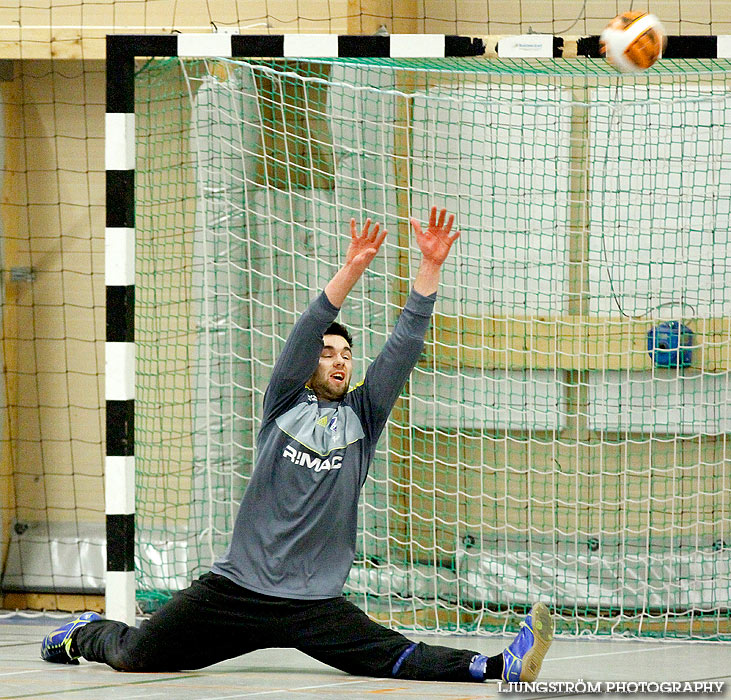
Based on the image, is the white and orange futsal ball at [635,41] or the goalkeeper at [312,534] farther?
the white and orange futsal ball at [635,41]

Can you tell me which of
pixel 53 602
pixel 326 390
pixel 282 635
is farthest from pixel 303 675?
pixel 53 602

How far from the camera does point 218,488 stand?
6695mm

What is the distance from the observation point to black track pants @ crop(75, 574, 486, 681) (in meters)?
4.51

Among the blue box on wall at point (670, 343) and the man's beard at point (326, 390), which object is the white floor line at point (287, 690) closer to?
the man's beard at point (326, 390)

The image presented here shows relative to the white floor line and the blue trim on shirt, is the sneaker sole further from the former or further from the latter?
the white floor line

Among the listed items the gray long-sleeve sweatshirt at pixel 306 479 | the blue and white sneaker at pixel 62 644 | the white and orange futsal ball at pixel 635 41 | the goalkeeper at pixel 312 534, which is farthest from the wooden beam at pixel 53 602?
the white and orange futsal ball at pixel 635 41

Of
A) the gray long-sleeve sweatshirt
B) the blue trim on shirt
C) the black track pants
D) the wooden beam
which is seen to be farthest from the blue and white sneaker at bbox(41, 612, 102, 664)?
the wooden beam

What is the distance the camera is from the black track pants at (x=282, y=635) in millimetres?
4512

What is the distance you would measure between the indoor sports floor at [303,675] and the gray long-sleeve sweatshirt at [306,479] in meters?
0.36

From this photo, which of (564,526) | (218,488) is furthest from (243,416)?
(564,526)

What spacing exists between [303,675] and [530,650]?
0.93 meters

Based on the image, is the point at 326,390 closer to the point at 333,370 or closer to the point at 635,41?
the point at 333,370

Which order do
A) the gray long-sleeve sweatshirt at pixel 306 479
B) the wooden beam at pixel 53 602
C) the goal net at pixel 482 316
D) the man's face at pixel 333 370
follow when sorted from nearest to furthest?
the gray long-sleeve sweatshirt at pixel 306 479, the man's face at pixel 333 370, the goal net at pixel 482 316, the wooden beam at pixel 53 602

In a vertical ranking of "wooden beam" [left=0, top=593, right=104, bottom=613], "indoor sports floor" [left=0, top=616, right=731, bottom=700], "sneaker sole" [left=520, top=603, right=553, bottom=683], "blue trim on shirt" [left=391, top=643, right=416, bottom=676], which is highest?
"sneaker sole" [left=520, top=603, right=553, bottom=683]
